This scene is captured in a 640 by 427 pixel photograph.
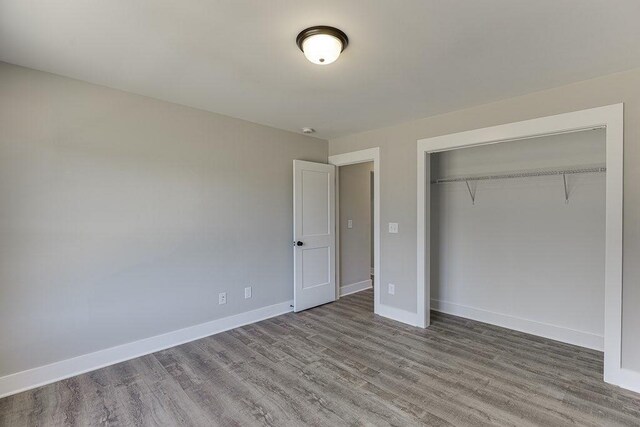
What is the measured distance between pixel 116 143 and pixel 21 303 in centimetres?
143

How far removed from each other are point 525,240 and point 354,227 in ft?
7.81

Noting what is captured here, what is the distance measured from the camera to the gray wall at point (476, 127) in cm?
229

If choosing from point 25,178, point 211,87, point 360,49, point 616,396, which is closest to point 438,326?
point 616,396

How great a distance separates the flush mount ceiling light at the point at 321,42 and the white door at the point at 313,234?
2.14m

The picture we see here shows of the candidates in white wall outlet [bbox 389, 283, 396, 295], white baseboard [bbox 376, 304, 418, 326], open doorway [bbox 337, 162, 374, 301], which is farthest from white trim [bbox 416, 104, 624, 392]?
open doorway [bbox 337, 162, 374, 301]

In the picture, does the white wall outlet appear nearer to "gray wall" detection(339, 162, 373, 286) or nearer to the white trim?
"gray wall" detection(339, 162, 373, 286)

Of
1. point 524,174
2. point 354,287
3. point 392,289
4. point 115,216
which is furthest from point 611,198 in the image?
point 115,216

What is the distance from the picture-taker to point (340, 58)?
2.15 m

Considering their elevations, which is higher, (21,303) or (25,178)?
(25,178)

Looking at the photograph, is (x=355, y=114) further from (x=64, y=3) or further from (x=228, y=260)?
(x=64, y=3)

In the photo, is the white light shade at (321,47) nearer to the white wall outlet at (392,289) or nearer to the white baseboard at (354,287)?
the white wall outlet at (392,289)

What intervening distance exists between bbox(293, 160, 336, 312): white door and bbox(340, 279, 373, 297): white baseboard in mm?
305

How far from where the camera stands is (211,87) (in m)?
2.67

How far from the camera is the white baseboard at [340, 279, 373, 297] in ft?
15.8
